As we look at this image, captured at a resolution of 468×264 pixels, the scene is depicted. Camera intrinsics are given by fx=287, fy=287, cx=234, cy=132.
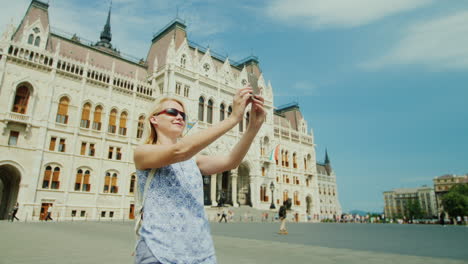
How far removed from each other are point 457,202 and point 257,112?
74618 mm

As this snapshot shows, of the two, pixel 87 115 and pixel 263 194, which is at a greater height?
pixel 87 115

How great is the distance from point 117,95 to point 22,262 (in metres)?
27.4

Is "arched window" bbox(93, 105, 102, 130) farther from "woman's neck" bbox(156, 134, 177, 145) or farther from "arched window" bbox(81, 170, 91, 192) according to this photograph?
"woman's neck" bbox(156, 134, 177, 145)

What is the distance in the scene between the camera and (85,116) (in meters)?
28.2

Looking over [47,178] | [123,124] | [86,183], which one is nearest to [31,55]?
[123,124]

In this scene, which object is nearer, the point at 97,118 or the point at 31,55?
the point at 31,55

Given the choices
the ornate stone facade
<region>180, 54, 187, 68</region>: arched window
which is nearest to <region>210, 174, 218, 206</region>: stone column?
the ornate stone facade

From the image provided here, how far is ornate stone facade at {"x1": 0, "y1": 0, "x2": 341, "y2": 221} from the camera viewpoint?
78.9 feet

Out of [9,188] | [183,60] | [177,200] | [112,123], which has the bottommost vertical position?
[177,200]

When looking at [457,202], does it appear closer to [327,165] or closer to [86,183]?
[327,165]

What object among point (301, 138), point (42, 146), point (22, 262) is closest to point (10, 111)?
point (42, 146)

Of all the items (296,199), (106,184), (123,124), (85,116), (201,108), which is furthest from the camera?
(296,199)

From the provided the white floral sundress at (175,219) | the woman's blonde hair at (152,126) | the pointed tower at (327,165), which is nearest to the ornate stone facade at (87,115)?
the woman's blonde hair at (152,126)

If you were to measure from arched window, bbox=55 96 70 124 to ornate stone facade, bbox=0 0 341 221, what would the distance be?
0.08 meters
